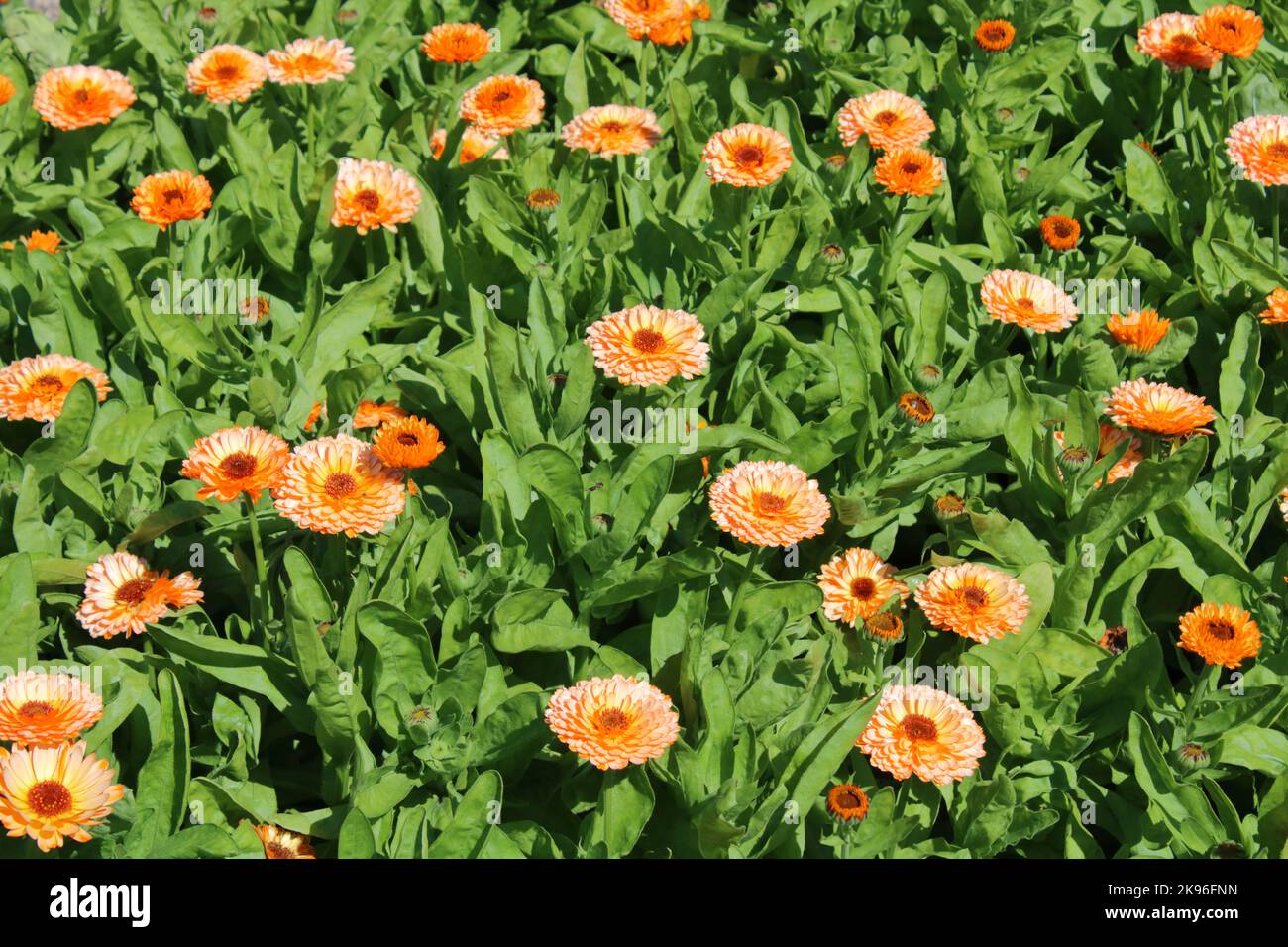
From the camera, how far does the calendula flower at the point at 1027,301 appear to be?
11.4 feet

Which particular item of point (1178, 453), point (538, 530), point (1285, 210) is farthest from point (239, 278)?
point (1285, 210)

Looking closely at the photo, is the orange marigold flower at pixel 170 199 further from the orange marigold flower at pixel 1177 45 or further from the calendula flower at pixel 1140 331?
the orange marigold flower at pixel 1177 45

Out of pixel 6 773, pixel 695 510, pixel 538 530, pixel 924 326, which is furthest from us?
pixel 924 326

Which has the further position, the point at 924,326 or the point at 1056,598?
the point at 924,326

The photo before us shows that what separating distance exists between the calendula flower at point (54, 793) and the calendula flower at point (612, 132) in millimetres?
2152

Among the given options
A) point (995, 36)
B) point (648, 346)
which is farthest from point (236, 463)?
point (995, 36)

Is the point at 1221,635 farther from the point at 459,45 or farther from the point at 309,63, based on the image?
the point at 309,63

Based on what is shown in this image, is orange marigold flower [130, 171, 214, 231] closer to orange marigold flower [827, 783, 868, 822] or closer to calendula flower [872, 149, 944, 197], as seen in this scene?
calendula flower [872, 149, 944, 197]

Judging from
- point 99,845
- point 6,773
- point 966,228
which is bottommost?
point 99,845

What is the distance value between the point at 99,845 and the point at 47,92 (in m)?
2.47

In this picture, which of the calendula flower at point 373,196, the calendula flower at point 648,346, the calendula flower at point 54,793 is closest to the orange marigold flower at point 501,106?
the calendula flower at point 373,196

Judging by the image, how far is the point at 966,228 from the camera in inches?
166

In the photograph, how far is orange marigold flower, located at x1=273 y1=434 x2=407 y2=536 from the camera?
109 inches

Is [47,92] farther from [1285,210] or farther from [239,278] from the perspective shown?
[1285,210]
